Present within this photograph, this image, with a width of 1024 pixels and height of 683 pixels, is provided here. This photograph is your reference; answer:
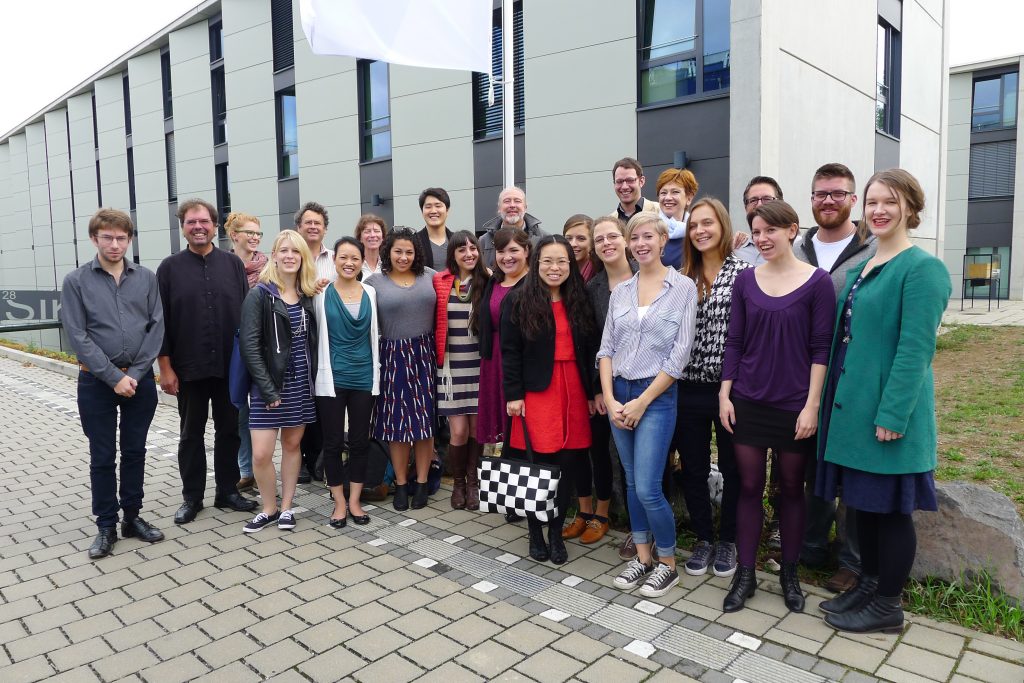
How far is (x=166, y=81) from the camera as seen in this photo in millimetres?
24422

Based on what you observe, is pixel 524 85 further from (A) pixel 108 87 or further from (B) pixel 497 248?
(A) pixel 108 87

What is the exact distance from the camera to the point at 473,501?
5312mm

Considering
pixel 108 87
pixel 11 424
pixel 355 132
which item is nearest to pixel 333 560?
pixel 11 424

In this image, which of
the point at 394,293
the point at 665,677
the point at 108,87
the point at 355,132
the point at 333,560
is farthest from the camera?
the point at 108,87

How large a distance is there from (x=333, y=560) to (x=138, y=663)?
132cm

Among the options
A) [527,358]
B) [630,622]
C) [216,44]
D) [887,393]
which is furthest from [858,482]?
[216,44]

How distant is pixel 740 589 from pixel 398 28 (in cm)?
535

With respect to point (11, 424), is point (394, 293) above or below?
above

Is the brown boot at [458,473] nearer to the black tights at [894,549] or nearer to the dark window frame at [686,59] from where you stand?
the black tights at [894,549]

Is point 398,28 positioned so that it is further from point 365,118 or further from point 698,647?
point 365,118

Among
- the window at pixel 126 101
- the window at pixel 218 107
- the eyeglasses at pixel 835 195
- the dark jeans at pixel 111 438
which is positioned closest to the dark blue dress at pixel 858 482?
the eyeglasses at pixel 835 195

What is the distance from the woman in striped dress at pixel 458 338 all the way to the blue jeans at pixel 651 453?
57.5 inches

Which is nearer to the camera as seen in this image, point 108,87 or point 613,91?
point 613,91

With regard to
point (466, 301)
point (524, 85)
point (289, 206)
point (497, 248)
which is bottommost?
point (466, 301)
